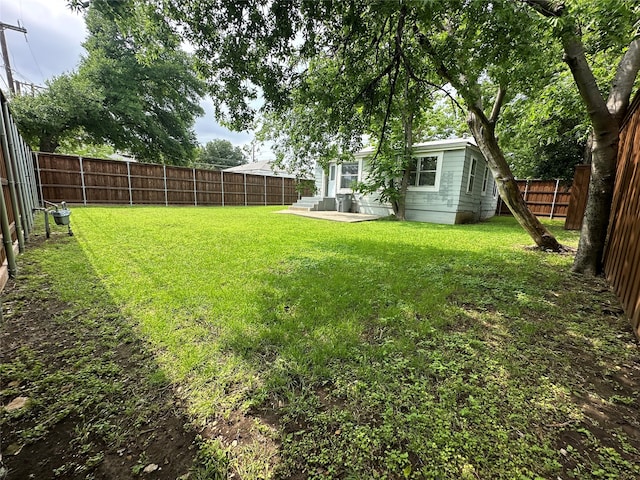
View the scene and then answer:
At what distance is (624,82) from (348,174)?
9502 millimetres

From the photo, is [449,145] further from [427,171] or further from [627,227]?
[627,227]

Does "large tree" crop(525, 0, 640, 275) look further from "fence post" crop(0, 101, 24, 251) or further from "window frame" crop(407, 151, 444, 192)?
"fence post" crop(0, 101, 24, 251)

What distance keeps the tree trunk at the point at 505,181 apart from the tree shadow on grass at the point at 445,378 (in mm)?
2428

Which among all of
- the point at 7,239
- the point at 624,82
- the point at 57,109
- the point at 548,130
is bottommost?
the point at 7,239

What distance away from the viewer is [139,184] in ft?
42.8

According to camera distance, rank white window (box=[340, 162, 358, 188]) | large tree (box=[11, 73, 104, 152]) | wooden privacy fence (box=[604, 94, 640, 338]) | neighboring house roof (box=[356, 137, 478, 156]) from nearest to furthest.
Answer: wooden privacy fence (box=[604, 94, 640, 338]) < neighboring house roof (box=[356, 137, 478, 156]) < white window (box=[340, 162, 358, 188]) < large tree (box=[11, 73, 104, 152])

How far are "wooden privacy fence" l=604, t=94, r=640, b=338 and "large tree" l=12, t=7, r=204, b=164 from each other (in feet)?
47.1

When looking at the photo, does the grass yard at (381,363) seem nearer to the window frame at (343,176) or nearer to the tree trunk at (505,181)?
the tree trunk at (505,181)

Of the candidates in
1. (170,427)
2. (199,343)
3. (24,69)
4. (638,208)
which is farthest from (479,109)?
(24,69)

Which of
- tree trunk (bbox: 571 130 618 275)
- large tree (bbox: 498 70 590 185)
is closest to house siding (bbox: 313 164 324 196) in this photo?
large tree (bbox: 498 70 590 185)

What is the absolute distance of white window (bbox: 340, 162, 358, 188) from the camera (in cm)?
1230

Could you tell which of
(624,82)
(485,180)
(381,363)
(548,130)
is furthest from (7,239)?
(485,180)

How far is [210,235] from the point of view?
6.08 m

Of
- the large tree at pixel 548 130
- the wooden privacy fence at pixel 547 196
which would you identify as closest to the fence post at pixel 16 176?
the large tree at pixel 548 130
